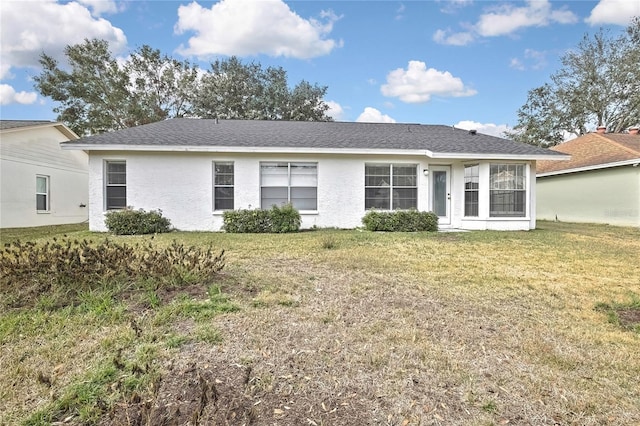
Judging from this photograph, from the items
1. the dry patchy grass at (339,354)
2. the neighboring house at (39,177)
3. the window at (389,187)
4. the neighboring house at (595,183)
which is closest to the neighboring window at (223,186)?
the window at (389,187)

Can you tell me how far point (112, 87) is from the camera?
2622 cm

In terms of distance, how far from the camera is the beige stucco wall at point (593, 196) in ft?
46.7

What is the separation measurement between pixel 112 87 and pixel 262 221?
22.5 metres

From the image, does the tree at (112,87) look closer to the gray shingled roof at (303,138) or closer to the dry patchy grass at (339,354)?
the gray shingled roof at (303,138)

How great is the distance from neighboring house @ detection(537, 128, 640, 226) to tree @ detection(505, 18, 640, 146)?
333 inches

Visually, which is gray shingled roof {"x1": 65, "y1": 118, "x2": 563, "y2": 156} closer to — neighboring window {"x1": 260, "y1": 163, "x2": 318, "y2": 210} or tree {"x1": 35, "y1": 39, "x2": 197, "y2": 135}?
neighboring window {"x1": 260, "y1": 163, "x2": 318, "y2": 210}

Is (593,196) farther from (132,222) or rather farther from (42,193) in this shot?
(42,193)

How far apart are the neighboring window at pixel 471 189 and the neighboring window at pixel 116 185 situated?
1147 cm

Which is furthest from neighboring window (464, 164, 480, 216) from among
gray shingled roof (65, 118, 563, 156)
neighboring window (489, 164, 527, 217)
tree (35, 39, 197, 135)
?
tree (35, 39, 197, 135)

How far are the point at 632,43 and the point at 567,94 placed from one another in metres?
5.04

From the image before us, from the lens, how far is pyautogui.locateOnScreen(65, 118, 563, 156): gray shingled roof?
11.2 m

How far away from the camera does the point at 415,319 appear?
365 cm

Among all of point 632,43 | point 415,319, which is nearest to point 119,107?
point 415,319

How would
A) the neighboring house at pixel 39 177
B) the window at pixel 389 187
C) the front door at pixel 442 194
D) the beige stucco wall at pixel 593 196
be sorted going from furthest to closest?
1. the beige stucco wall at pixel 593 196
2. the neighboring house at pixel 39 177
3. the front door at pixel 442 194
4. the window at pixel 389 187
